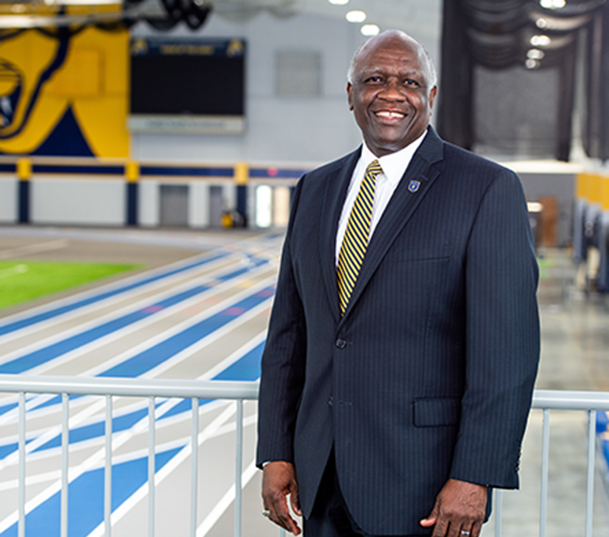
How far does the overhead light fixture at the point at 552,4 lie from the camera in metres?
8.09

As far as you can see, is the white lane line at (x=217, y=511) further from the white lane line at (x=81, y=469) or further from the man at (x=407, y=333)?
the man at (x=407, y=333)

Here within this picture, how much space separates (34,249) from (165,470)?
55.9 feet

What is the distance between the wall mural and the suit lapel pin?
1166 inches

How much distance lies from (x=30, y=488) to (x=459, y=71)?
5658 millimetres

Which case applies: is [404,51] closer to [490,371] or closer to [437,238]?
[437,238]

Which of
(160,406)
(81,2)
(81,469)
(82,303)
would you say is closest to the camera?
(81,469)

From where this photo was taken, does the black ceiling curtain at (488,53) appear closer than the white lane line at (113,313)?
Yes

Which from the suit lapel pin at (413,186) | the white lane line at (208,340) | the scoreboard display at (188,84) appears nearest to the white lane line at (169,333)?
the white lane line at (208,340)

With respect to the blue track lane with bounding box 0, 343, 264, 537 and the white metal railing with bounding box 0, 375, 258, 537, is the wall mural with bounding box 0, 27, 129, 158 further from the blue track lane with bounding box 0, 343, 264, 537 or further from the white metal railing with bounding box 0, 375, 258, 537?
the white metal railing with bounding box 0, 375, 258, 537

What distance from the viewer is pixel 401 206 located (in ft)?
5.50

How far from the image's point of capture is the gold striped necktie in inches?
67.2

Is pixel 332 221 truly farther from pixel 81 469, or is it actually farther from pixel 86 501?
pixel 81 469

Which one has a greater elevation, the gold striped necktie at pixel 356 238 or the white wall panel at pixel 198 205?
the gold striped necktie at pixel 356 238

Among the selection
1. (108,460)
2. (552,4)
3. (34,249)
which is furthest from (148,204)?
(108,460)
